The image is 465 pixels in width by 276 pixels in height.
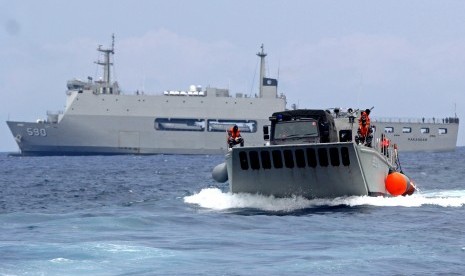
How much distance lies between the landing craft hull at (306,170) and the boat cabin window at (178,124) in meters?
90.5

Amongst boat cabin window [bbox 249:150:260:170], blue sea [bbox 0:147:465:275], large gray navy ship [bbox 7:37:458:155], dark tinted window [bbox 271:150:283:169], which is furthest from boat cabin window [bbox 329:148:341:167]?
large gray navy ship [bbox 7:37:458:155]

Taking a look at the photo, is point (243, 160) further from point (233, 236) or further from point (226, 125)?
point (226, 125)

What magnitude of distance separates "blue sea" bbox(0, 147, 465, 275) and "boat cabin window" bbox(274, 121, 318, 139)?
225 cm

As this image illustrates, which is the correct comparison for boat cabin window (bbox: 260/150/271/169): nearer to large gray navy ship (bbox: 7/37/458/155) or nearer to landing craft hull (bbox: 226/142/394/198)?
landing craft hull (bbox: 226/142/394/198)

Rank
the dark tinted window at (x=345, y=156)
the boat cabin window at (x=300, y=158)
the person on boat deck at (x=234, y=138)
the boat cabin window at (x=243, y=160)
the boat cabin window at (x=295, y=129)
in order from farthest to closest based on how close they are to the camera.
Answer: the person on boat deck at (x=234, y=138)
the boat cabin window at (x=295, y=129)
the boat cabin window at (x=243, y=160)
the boat cabin window at (x=300, y=158)
the dark tinted window at (x=345, y=156)

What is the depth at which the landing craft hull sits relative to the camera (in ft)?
99.9

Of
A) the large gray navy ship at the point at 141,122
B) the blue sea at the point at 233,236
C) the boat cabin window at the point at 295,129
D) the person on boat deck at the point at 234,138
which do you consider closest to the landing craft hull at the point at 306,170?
the blue sea at the point at 233,236

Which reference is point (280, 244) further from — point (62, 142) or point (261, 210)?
point (62, 142)

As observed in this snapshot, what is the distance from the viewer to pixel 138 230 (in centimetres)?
2528

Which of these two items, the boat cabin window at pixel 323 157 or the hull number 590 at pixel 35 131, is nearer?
the boat cabin window at pixel 323 157

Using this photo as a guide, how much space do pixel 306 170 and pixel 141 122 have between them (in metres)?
91.4

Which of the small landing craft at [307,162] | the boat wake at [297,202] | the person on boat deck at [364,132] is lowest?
the boat wake at [297,202]

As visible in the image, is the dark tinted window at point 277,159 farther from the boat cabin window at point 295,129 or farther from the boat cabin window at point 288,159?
the boat cabin window at point 295,129

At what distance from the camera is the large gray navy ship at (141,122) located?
11906 cm
